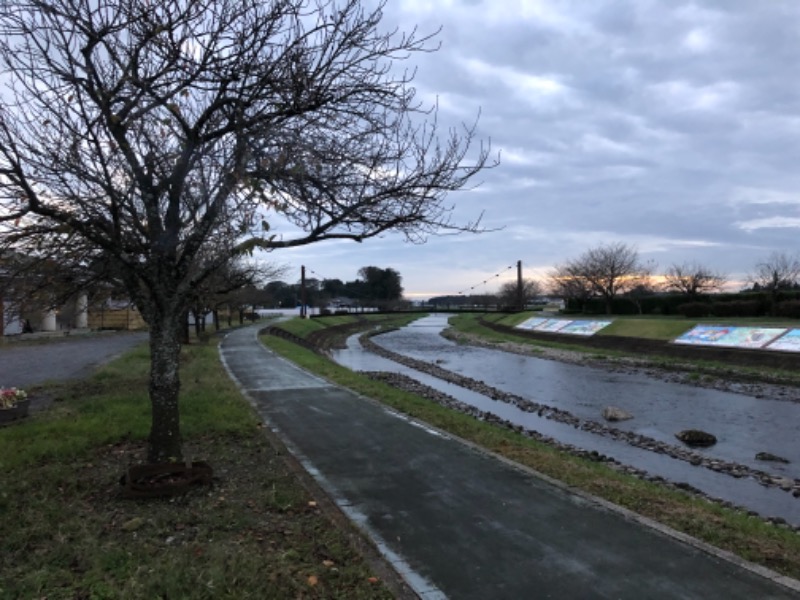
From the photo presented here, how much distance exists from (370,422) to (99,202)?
5677mm

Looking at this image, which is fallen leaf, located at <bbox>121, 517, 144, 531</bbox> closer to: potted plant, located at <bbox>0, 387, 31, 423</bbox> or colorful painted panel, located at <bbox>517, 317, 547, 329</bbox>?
potted plant, located at <bbox>0, 387, 31, 423</bbox>

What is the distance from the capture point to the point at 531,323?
4816 centimetres

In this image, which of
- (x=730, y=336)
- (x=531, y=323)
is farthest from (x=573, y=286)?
(x=730, y=336)

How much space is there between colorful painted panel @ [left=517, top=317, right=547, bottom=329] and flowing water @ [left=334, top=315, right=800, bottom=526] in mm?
19314

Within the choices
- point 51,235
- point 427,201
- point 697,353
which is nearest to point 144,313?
point 51,235

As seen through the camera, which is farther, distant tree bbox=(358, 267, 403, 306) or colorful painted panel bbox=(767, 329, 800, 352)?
distant tree bbox=(358, 267, 403, 306)

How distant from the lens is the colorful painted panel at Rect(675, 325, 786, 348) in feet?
75.5

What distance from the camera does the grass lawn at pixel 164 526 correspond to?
3842mm

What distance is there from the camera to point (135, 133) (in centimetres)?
601

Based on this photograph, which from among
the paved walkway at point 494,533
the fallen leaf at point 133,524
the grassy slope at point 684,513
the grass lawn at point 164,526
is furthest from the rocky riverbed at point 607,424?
the fallen leaf at point 133,524

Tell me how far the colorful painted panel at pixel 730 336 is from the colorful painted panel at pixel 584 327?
8747 millimetres

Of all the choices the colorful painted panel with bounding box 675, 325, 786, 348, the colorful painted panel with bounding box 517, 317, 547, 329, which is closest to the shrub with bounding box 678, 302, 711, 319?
the colorful painted panel with bounding box 675, 325, 786, 348

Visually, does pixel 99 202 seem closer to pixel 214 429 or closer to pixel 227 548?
pixel 227 548

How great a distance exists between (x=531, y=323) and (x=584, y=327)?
32.4 ft
